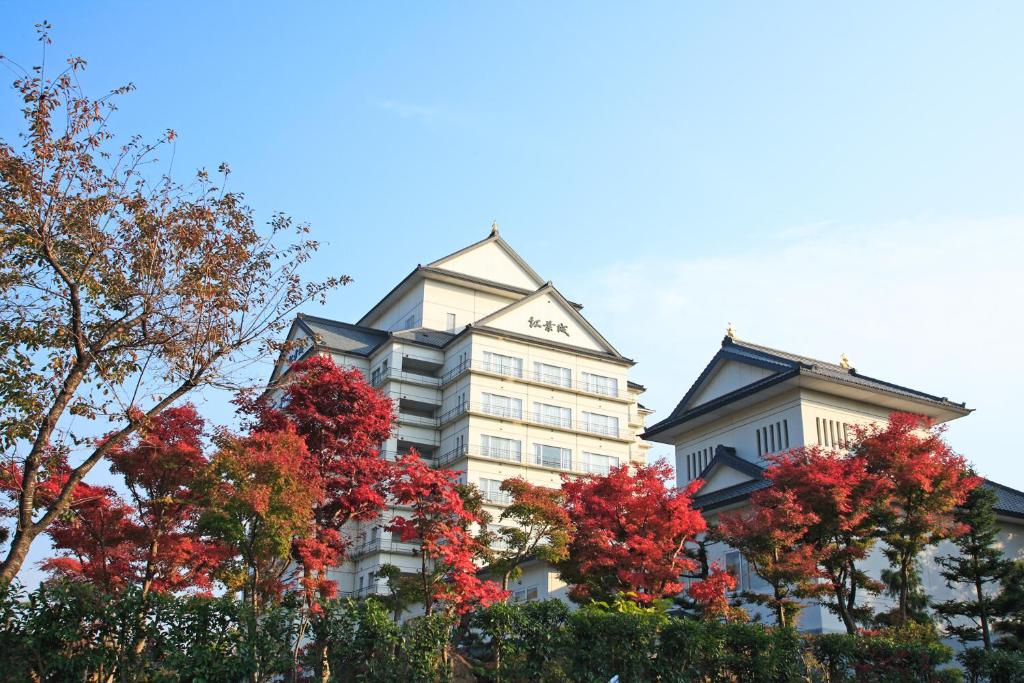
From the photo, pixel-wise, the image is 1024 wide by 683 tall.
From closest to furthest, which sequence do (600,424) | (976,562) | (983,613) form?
(983,613) → (976,562) → (600,424)

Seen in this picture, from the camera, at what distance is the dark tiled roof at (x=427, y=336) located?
5106cm

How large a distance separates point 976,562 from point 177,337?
21.3m

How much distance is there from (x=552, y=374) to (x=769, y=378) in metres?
20.2

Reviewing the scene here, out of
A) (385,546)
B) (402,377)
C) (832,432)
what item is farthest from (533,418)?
(832,432)

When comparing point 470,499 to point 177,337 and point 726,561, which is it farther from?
point 177,337

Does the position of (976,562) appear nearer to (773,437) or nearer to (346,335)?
(773,437)

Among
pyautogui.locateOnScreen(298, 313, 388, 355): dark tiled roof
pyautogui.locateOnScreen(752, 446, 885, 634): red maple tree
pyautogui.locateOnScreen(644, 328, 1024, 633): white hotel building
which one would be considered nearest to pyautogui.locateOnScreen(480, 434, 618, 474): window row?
pyautogui.locateOnScreen(298, 313, 388, 355): dark tiled roof

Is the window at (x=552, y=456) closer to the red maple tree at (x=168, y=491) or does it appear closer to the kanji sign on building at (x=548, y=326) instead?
the kanji sign on building at (x=548, y=326)

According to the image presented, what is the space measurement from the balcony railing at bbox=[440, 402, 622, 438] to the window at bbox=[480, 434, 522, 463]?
1208 mm

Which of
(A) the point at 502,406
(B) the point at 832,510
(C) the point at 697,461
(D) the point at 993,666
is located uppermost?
(A) the point at 502,406

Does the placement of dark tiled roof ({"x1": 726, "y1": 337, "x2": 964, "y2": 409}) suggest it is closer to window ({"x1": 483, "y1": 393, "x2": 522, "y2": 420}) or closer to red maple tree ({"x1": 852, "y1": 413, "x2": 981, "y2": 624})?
red maple tree ({"x1": 852, "y1": 413, "x2": 981, "y2": 624})

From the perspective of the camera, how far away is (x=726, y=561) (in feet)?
93.8

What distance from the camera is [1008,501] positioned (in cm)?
2944

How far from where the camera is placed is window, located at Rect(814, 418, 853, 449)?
3152 centimetres
